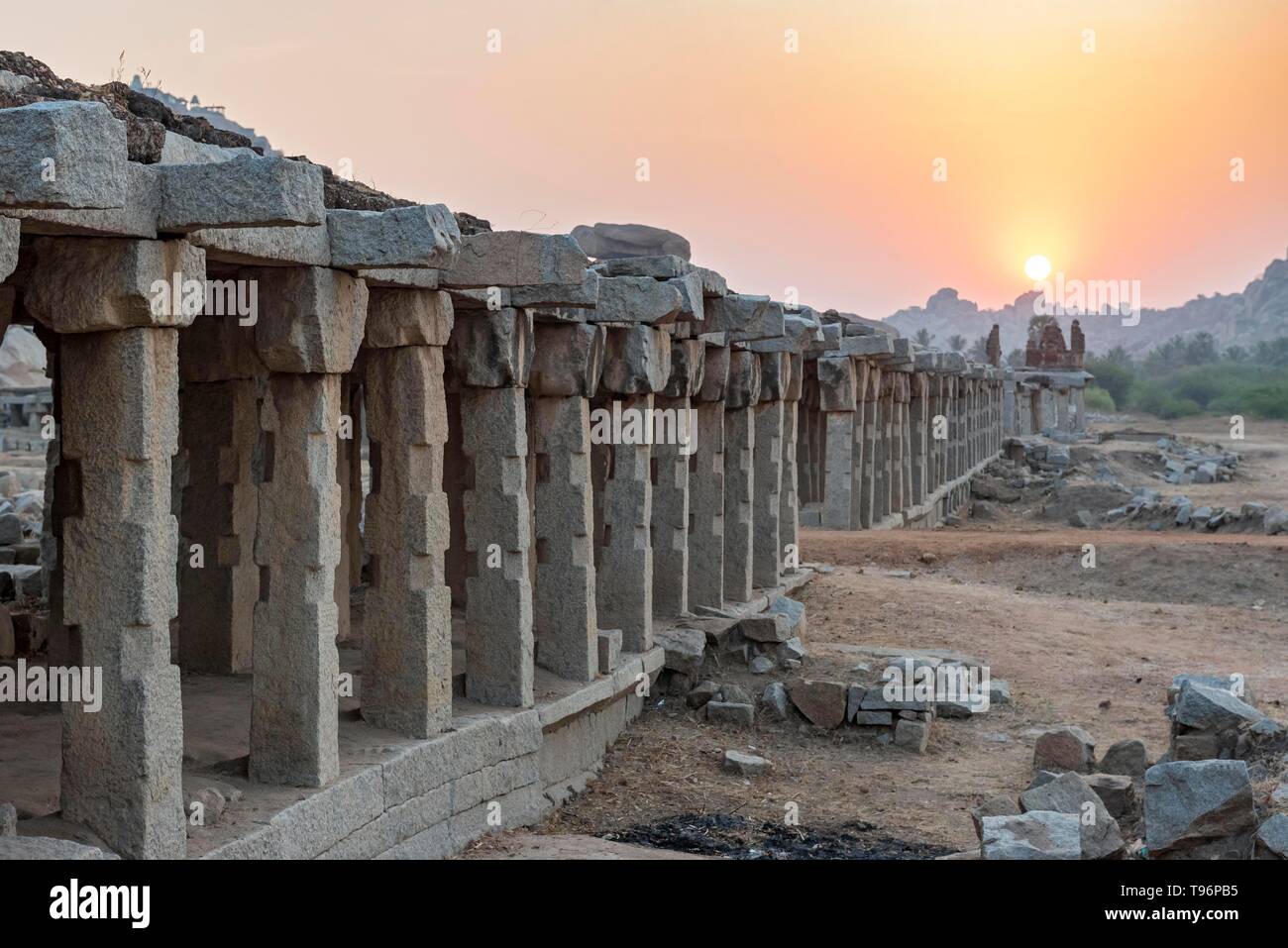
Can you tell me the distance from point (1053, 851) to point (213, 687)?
5767 mm

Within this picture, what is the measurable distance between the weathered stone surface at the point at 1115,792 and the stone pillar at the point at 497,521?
12.2 ft

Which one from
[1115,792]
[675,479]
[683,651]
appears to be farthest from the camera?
[675,479]

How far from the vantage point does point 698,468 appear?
14.5 meters

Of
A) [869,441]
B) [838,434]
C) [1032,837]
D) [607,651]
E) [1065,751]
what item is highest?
[838,434]

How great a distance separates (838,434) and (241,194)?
61.2 ft

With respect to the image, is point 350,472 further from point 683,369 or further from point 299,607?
point 299,607

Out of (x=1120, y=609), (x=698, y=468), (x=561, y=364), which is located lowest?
(x=1120, y=609)

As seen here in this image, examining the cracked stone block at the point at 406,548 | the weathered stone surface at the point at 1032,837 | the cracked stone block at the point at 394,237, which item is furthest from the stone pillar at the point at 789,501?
the cracked stone block at the point at 394,237

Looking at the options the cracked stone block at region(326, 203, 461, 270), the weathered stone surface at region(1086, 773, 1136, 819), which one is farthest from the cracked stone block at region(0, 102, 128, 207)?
the weathered stone surface at region(1086, 773, 1136, 819)

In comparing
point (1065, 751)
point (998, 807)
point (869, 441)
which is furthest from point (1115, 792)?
point (869, 441)

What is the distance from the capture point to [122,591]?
20.1 ft
